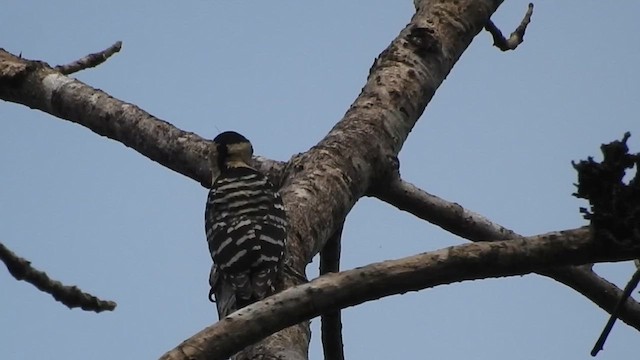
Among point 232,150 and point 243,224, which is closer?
point 243,224

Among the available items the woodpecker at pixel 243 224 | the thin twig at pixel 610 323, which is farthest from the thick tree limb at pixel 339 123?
the thin twig at pixel 610 323

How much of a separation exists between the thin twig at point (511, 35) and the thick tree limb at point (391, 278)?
385 cm

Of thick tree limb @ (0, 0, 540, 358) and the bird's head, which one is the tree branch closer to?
thick tree limb @ (0, 0, 540, 358)

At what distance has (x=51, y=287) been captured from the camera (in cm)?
234

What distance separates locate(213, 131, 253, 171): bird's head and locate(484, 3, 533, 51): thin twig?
66.4 inches

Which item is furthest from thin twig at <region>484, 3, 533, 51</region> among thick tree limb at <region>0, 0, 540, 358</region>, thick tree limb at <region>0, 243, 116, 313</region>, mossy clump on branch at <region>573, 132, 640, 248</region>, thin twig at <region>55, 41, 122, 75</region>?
thick tree limb at <region>0, 243, 116, 313</region>

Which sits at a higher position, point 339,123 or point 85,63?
point 85,63

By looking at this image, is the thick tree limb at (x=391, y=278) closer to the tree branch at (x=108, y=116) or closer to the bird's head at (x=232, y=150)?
the tree branch at (x=108, y=116)

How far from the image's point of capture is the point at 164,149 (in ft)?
17.2

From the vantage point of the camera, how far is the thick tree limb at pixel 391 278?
2.28 m

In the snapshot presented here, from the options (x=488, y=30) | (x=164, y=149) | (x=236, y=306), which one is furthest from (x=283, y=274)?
(x=488, y=30)

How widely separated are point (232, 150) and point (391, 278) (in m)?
3.98

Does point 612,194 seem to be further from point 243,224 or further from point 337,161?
point 243,224

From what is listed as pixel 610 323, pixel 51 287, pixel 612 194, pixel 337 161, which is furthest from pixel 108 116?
pixel 610 323
